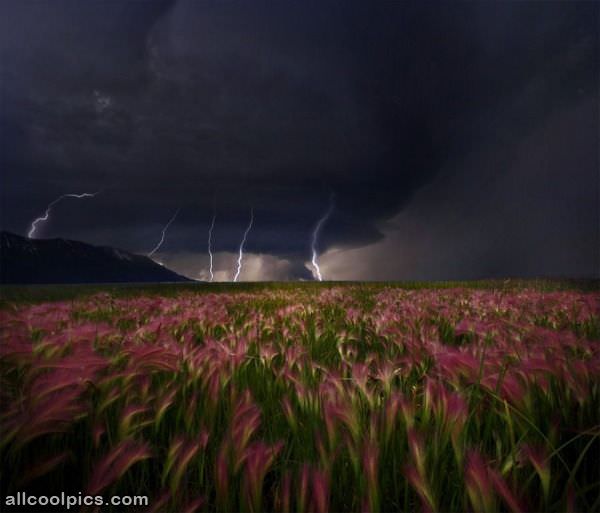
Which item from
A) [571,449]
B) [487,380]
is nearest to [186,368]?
[487,380]

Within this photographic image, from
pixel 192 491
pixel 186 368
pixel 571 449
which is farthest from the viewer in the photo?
pixel 186 368

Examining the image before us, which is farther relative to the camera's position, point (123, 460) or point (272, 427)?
point (272, 427)

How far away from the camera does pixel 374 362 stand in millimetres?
2307

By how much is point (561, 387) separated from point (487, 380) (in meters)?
0.30

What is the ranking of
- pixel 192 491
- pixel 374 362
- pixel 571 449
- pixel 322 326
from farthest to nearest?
pixel 322 326 → pixel 374 362 → pixel 571 449 → pixel 192 491

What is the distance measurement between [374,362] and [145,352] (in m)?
1.38

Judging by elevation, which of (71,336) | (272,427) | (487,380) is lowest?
(272,427)

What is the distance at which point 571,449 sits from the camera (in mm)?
1226

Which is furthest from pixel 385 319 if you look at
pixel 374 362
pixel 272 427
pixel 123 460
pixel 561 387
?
pixel 123 460

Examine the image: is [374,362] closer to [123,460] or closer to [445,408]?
[445,408]

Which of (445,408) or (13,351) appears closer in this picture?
(445,408)

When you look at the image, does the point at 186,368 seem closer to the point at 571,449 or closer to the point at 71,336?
the point at 71,336

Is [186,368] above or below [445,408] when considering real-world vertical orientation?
above

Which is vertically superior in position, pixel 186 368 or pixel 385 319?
pixel 385 319
